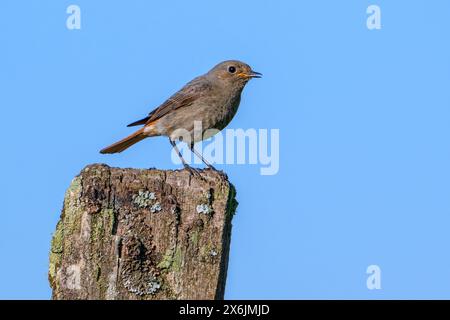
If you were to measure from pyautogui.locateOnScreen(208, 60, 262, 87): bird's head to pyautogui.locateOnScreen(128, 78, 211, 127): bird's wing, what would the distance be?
335 mm

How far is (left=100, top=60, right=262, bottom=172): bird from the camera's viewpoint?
10695 millimetres

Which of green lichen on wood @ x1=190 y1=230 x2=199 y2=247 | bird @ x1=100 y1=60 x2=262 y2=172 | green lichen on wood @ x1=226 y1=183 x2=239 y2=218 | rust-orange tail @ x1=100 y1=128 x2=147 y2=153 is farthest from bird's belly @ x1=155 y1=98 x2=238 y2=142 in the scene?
green lichen on wood @ x1=190 y1=230 x2=199 y2=247

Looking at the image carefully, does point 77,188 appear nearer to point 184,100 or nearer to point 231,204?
point 231,204

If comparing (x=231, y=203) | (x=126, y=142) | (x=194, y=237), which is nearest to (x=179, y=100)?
(x=126, y=142)

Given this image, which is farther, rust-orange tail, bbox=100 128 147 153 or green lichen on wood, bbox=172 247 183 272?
rust-orange tail, bbox=100 128 147 153

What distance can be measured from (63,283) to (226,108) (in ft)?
20.7

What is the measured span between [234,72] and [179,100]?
104 centimetres

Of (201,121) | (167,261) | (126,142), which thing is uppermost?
(201,121)

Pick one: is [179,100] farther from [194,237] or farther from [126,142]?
[194,237]

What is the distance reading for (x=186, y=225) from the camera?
4.75 m

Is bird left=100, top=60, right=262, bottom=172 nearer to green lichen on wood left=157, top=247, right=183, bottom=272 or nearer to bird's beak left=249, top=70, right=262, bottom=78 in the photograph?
bird's beak left=249, top=70, right=262, bottom=78

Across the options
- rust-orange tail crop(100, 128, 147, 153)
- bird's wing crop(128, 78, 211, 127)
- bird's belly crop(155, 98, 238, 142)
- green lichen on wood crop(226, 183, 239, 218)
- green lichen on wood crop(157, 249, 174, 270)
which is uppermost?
bird's wing crop(128, 78, 211, 127)

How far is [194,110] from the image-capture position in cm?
1073
